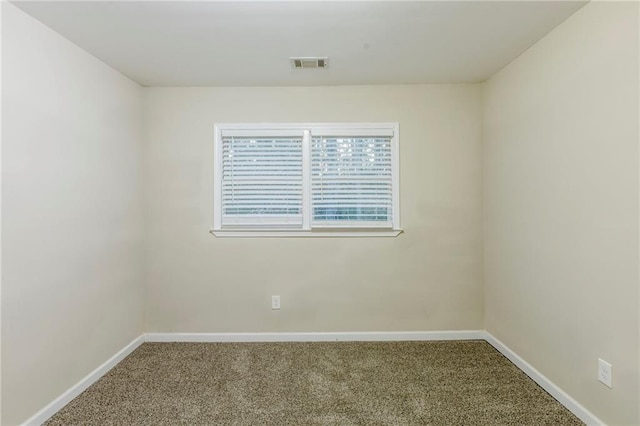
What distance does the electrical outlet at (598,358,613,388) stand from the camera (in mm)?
1763

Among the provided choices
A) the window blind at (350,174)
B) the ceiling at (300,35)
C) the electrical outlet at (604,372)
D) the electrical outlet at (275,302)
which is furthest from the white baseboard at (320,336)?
the ceiling at (300,35)

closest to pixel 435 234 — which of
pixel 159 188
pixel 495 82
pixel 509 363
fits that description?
pixel 509 363

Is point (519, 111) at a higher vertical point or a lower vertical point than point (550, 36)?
lower

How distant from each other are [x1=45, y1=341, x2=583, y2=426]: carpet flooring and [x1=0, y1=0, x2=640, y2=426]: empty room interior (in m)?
0.02

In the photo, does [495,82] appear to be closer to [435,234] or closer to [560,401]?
[435,234]

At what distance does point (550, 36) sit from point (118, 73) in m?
3.33

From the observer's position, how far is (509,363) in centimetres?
260

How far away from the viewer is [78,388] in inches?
87.9

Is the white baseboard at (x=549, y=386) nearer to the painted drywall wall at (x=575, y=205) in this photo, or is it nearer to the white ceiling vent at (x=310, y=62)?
the painted drywall wall at (x=575, y=205)

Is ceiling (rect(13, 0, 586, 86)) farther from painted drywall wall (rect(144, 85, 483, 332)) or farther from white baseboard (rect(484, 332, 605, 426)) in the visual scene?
white baseboard (rect(484, 332, 605, 426))

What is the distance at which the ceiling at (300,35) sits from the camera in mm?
1832

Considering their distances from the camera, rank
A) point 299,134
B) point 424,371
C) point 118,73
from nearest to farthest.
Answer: point 424,371, point 118,73, point 299,134

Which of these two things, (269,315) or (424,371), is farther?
(269,315)

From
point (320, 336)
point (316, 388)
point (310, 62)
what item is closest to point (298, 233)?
point (320, 336)
